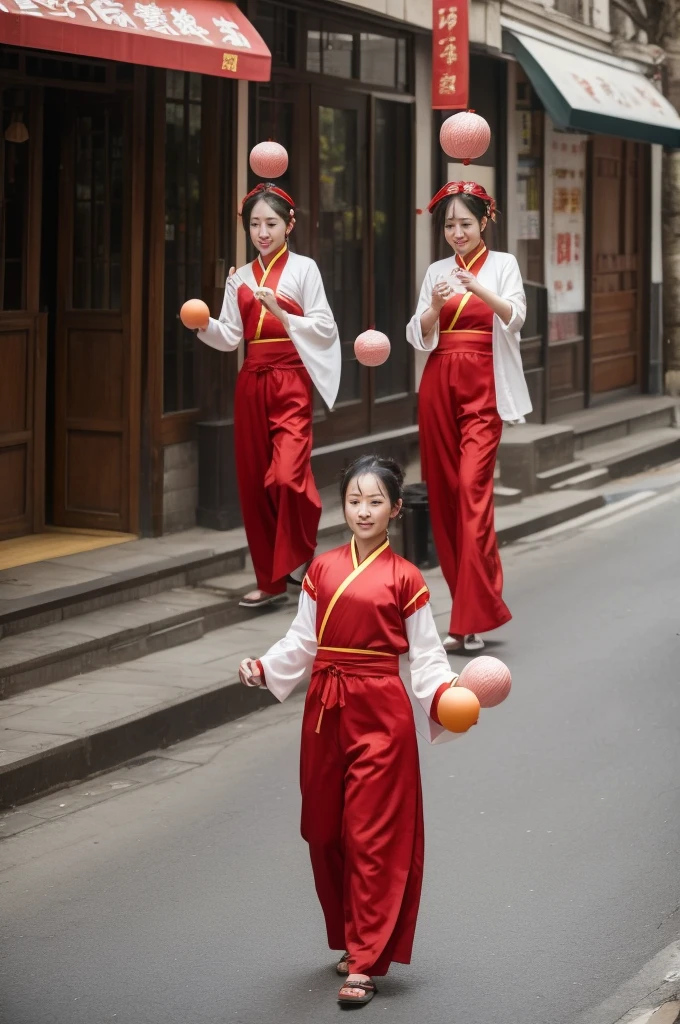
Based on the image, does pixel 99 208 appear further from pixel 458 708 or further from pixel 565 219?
pixel 565 219

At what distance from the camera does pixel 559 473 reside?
1384 cm

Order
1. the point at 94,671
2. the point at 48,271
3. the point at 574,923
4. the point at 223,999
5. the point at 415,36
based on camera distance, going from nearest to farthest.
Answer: the point at 223,999 → the point at 574,923 → the point at 94,671 → the point at 48,271 → the point at 415,36

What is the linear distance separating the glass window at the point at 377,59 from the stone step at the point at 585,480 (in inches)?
131

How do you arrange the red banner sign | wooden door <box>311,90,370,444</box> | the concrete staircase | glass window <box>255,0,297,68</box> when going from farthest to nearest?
the concrete staircase → wooden door <box>311,90,370,444</box> → the red banner sign → glass window <box>255,0,297,68</box>

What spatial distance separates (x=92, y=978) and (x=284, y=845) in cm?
125

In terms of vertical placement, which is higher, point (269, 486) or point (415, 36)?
Result: point (415, 36)

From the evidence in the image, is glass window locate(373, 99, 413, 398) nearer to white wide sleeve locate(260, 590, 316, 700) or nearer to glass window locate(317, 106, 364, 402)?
glass window locate(317, 106, 364, 402)

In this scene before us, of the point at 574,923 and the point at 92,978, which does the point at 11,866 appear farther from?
the point at 574,923

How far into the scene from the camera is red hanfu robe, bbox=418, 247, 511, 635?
838 cm

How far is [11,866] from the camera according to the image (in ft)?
19.8

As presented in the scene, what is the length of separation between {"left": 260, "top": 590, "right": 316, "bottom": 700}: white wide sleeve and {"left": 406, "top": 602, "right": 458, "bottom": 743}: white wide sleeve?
283 mm

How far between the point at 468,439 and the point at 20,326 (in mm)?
2918

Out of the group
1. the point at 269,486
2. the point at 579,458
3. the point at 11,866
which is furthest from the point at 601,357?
the point at 11,866

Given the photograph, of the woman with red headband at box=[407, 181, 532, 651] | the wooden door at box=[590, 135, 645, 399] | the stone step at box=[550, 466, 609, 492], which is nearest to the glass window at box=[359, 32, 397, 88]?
the stone step at box=[550, 466, 609, 492]
